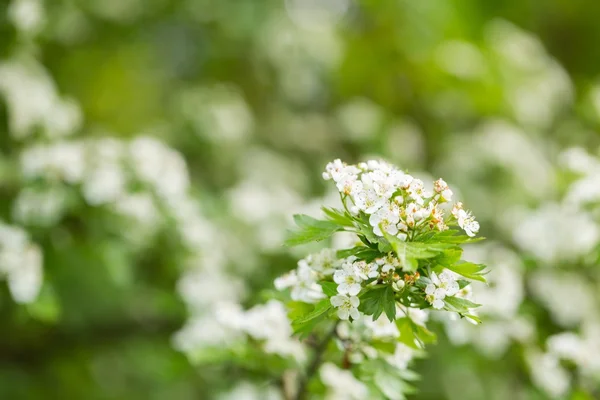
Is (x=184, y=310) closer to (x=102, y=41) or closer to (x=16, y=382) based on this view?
(x=16, y=382)

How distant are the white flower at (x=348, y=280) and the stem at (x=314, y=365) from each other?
0.39 meters

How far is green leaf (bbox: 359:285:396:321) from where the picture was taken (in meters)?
1.53

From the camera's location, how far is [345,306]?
157 cm

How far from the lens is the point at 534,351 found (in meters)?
2.83

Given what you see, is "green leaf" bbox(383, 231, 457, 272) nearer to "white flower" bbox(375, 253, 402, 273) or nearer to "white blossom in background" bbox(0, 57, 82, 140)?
"white flower" bbox(375, 253, 402, 273)

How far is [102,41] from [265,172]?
1.98 meters

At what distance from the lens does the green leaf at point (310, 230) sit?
66.0 inches

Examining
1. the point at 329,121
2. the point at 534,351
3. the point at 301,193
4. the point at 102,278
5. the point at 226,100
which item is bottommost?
the point at 534,351

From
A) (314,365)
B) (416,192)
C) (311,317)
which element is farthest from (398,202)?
(314,365)

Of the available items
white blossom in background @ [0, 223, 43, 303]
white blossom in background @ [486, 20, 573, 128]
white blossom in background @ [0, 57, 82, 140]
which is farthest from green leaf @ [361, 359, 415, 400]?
white blossom in background @ [486, 20, 573, 128]

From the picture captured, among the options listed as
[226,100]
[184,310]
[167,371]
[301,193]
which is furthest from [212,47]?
[167,371]

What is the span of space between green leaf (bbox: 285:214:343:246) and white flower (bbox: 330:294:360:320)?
7.4 inches

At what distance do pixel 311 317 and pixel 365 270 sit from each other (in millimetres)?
201

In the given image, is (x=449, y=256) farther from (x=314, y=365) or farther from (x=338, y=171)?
(x=314, y=365)
